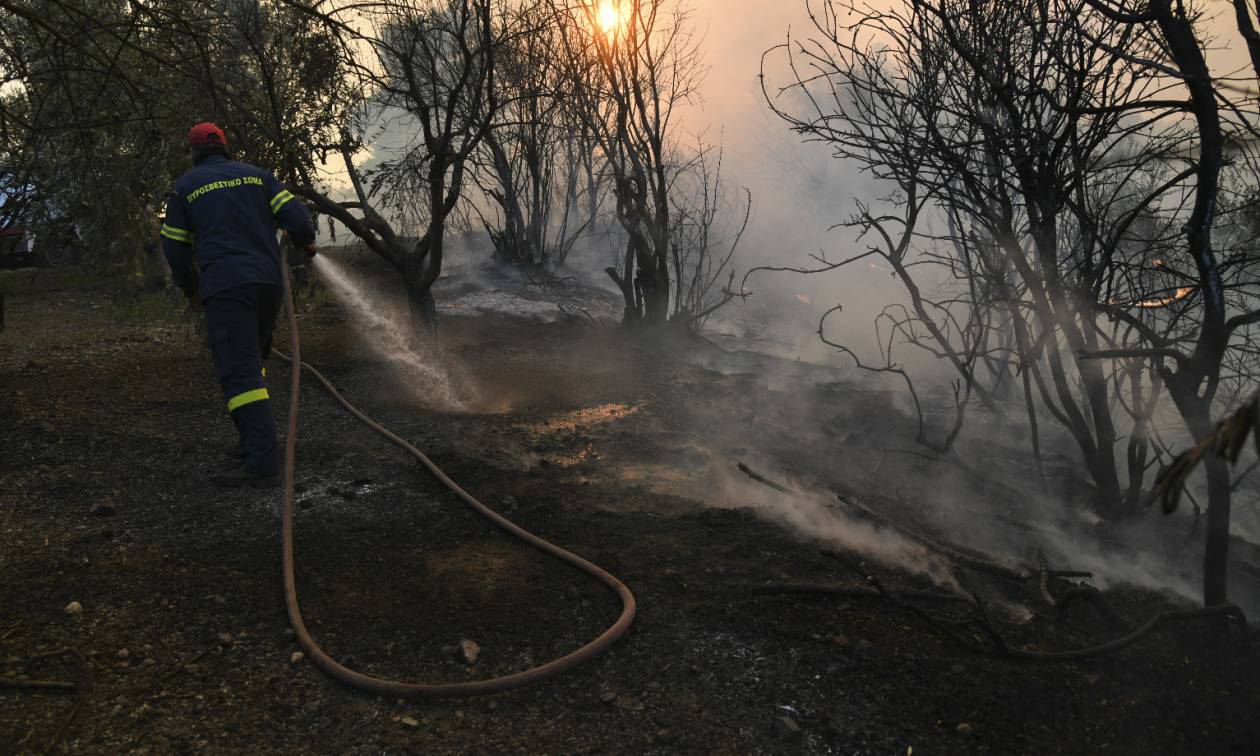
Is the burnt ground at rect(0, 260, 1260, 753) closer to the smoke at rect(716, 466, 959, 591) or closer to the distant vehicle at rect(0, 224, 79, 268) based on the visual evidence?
the smoke at rect(716, 466, 959, 591)

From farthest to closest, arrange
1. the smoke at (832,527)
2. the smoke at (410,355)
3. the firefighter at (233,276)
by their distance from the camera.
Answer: the smoke at (410,355) < the firefighter at (233,276) < the smoke at (832,527)

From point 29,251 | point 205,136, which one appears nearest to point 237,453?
point 205,136

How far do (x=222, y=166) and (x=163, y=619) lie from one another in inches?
99.9

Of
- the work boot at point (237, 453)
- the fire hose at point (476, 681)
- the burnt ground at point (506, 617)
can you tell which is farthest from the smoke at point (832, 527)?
the work boot at point (237, 453)

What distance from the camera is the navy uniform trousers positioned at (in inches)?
170

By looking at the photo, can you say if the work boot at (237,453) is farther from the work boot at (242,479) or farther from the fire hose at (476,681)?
Result: the fire hose at (476,681)

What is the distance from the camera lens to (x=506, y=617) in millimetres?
3109

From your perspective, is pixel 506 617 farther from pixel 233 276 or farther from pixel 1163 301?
pixel 1163 301

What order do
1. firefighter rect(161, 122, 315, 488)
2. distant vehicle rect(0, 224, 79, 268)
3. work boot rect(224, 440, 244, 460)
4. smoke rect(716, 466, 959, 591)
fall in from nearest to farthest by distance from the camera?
smoke rect(716, 466, 959, 591) < firefighter rect(161, 122, 315, 488) < work boot rect(224, 440, 244, 460) < distant vehicle rect(0, 224, 79, 268)

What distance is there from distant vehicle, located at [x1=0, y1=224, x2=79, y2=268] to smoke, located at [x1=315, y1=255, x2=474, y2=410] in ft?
20.6

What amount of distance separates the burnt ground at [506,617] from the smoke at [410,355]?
4.24 feet

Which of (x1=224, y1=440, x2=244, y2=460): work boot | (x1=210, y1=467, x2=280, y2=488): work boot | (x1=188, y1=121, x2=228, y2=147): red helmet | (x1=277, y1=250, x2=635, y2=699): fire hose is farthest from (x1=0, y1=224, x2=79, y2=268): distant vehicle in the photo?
(x1=277, y1=250, x2=635, y2=699): fire hose

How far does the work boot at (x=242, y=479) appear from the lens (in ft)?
14.2

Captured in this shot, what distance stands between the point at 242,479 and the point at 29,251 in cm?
1380
